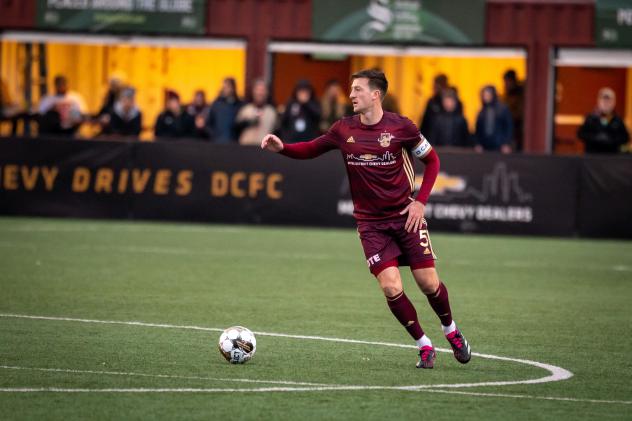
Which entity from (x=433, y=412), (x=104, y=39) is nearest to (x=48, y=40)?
(x=104, y=39)

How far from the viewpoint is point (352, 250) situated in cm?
1948

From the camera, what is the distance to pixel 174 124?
79.2 ft

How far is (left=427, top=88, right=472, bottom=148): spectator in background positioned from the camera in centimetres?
2305

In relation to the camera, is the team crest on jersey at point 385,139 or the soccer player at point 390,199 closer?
the soccer player at point 390,199

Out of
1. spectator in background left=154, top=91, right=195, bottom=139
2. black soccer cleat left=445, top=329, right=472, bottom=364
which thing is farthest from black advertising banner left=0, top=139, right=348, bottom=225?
black soccer cleat left=445, top=329, right=472, bottom=364

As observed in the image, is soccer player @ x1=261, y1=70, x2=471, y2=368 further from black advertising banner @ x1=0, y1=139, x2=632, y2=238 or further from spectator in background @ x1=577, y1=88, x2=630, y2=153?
spectator in background @ x1=577, y1=88, x2=630, y2=153

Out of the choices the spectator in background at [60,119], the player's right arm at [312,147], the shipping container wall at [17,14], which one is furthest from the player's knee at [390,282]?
the shipping container wall at [17,14]

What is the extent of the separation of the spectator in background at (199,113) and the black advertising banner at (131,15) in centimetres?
331

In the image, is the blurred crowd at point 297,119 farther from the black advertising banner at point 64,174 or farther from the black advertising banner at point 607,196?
the black advertising banner at point 64,174

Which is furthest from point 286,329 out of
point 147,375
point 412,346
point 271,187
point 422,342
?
point 271,187

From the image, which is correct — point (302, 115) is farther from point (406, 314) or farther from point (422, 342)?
point (422, 342)

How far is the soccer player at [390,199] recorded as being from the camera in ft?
31.3

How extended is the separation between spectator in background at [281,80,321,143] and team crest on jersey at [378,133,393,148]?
42.8 ft

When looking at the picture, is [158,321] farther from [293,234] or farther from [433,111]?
[433,111]
